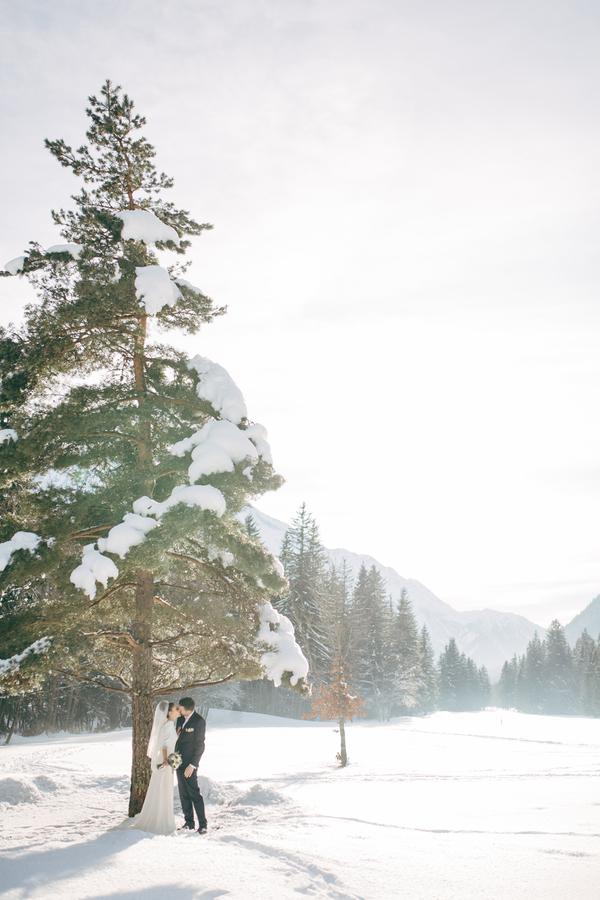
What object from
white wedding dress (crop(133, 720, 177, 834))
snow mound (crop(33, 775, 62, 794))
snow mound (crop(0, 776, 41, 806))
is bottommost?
snow mound (crop(33, 775, 62, 794))

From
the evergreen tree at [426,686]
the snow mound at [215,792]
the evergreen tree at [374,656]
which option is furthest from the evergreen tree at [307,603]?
the snow mound at [215,792]

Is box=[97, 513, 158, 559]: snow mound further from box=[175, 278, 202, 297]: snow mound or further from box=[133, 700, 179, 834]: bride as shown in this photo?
box=[175, 278, 202, 297]: snow mound

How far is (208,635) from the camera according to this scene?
35.4 ft

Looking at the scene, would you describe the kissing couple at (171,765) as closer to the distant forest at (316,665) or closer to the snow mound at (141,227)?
the snow mound at (141,227)

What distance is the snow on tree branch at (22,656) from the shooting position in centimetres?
833

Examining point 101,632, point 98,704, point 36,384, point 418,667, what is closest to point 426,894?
point 101,632

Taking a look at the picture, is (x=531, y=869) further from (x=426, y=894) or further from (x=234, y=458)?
(x=234, y=458)

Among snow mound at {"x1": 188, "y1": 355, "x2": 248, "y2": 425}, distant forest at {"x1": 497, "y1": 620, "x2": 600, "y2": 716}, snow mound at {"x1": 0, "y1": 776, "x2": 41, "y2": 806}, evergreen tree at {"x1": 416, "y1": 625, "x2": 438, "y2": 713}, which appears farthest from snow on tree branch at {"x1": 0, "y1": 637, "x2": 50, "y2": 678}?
distant forest at {"x1": 497, "y1": 620, "x2": 600, "y2": 716}

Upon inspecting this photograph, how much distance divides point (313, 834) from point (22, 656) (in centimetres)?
533

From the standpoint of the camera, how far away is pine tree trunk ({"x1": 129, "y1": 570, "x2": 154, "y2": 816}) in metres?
10.0

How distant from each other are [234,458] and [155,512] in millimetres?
1474

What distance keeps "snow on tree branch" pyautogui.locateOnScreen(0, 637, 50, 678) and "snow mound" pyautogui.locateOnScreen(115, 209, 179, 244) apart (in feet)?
23.1

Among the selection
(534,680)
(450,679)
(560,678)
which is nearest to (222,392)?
(450,679)

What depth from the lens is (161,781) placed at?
898 cm
